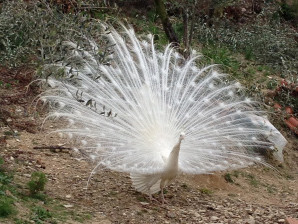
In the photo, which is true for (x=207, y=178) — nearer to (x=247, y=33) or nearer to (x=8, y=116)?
(x=8, y=116)

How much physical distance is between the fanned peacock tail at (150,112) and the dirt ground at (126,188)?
0.50m

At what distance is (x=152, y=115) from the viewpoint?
22.8ft

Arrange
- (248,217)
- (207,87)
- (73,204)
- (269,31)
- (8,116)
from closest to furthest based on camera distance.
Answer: (73,204)
(248,217)
(207,87)
(8,116)
(269,31)

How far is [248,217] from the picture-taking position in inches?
270

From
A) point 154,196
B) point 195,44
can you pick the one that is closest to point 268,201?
point 154,196

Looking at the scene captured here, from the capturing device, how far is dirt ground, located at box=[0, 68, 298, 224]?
6.54m

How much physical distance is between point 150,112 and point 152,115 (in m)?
0.04

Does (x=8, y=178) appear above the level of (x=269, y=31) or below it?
below

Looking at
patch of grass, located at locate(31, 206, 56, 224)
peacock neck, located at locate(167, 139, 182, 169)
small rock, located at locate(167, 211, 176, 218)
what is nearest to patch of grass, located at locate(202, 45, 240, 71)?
A: peacock neck, located at locate(167, 139, 182, 169)

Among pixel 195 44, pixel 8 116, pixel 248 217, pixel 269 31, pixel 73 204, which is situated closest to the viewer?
pixel 73 204

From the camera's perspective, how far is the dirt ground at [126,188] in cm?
654

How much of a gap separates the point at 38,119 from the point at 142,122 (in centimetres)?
235

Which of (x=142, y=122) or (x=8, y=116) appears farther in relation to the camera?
(x=8, y=116)

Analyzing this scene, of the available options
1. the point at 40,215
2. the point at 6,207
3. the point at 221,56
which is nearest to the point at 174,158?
the point at 40,215
